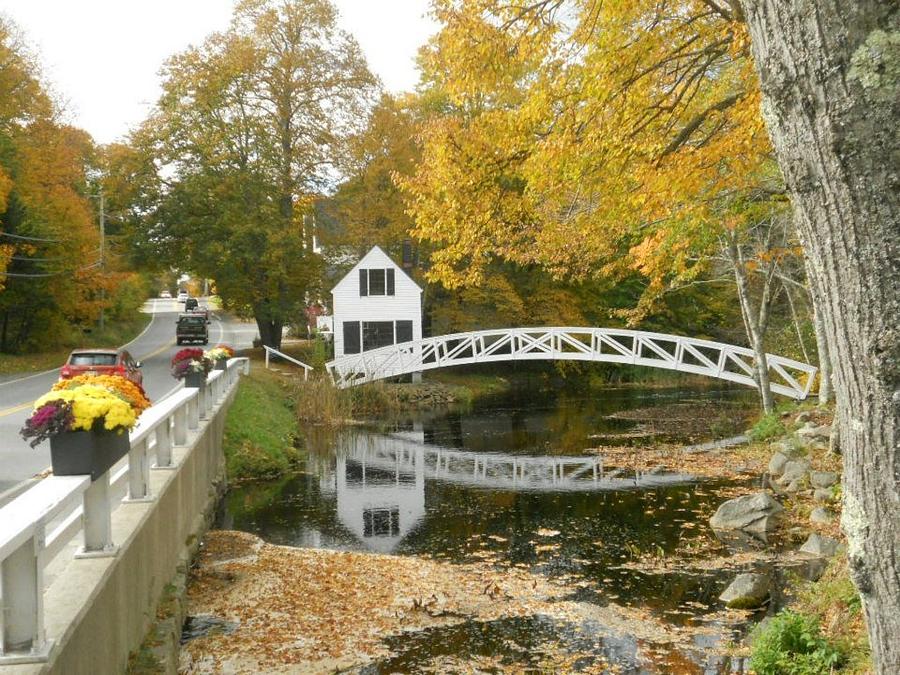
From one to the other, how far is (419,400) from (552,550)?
18.8m

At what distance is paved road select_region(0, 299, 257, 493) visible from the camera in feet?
33.7

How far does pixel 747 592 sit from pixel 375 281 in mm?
25364

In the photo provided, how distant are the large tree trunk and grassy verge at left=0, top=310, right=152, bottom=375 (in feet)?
89.4

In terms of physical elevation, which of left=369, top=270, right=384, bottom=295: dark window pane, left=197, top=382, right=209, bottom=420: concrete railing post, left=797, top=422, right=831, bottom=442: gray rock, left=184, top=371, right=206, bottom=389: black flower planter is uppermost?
left=369, top=270, right=384, bottom=295: dark window pane

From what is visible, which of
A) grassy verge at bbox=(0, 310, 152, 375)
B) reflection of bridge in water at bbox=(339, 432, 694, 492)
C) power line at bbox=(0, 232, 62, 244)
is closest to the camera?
reflection of bridge in water at bbox=(339, 432, 694, 492)

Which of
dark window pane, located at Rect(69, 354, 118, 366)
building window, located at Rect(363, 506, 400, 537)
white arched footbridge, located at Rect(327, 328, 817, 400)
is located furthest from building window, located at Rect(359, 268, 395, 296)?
building window, located at Rect(363, 506, 400, 537)

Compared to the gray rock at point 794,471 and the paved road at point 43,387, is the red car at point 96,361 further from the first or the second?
the gray rock at point 794,471

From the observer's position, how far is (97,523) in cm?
497

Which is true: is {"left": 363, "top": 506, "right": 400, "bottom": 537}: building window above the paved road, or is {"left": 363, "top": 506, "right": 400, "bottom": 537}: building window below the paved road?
below

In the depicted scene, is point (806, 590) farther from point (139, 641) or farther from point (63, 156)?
point (63, 156)

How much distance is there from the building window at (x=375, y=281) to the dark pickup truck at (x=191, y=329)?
9890 mm

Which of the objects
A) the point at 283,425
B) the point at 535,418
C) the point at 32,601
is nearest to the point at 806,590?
the point at 32,601

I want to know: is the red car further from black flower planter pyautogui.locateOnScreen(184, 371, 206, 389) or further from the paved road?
black flower planter pyautogui.locateOnScreen(184, 371, 206, 389)

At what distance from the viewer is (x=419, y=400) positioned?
28891 millimetres
